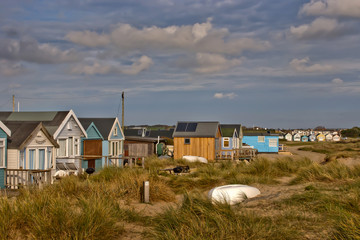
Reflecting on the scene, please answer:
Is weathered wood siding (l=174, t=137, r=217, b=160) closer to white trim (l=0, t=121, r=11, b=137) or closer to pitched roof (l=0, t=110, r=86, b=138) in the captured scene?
pitched roof (l=0, t=110, r=86, b=138)

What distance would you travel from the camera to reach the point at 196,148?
136 ft

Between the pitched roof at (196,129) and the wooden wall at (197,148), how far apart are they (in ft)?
1.74

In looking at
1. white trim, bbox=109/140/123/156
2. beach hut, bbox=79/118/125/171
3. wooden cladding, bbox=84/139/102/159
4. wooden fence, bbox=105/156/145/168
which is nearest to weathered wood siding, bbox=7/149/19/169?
wooden fence, bbox=105/156/145/168

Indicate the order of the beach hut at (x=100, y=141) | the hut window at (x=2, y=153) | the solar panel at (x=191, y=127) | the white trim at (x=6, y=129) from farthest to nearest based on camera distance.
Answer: the solar panel at (x=191, y=127) < the beach hut at (x=100, y=141) < the hut window at (x=2, y=153) < the white trim at (x=6, y=129)

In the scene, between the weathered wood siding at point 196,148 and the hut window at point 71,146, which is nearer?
the hut window at point 71,146

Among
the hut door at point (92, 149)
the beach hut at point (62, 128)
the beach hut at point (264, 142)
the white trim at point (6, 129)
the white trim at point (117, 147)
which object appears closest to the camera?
the white trim at point (6, 129)

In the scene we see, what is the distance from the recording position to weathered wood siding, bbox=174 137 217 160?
41094 millimetres

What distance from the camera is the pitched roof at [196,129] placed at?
136ft

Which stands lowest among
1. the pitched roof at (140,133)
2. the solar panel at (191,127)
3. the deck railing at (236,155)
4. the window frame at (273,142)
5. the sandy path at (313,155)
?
the sandy path at (313,155)

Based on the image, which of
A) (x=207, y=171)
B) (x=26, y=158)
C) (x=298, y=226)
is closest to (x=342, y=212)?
(x=298, y=226)

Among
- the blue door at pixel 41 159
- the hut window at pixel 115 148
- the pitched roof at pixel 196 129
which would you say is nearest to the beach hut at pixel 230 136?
the pitched roof at pixel 196 129

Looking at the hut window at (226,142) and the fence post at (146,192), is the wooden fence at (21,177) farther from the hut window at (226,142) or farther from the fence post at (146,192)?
the hut window at (226,142)

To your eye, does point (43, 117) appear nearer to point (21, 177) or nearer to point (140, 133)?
point (21, 177)

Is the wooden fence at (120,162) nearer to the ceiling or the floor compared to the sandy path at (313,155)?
nearer to the ceiling
